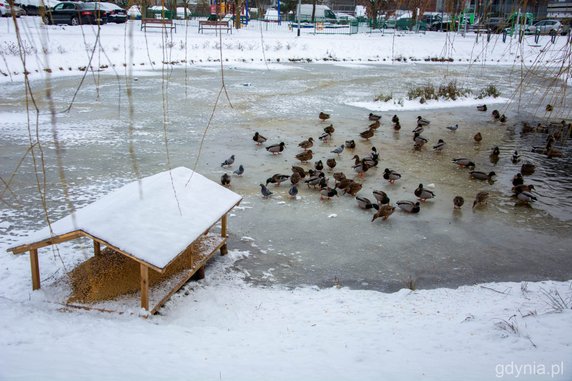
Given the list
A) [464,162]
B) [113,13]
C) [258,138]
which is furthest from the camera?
[113,13]

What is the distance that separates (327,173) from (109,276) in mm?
5271

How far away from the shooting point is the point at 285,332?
14.7 feet

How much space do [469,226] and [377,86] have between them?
13.9 m

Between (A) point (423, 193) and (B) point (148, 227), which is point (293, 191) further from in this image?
(B) point (148, 227)

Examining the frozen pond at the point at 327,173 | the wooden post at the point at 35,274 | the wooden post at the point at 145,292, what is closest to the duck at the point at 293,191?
the frozen pond at the point at 327,173

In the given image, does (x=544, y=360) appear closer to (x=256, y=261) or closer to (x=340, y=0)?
(x=256, y=261)

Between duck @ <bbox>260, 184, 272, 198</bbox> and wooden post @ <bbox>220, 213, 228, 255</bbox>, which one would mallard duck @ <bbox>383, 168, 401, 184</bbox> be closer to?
duck @ <bbox>260, 184, 272, 198</bbox>

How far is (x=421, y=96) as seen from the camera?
669 inches

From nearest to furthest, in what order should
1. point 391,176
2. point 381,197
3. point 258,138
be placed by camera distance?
point 381,197 < point 391,176 < point 258,138

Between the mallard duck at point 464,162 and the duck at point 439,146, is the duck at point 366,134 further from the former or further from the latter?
the mallard duck at point 464,162

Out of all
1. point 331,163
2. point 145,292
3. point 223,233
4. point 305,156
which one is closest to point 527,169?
point 331,163

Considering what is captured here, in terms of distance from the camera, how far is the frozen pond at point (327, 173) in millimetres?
6066

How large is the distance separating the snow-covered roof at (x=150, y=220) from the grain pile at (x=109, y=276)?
1.63 ft

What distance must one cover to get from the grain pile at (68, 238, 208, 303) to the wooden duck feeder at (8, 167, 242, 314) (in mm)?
138
